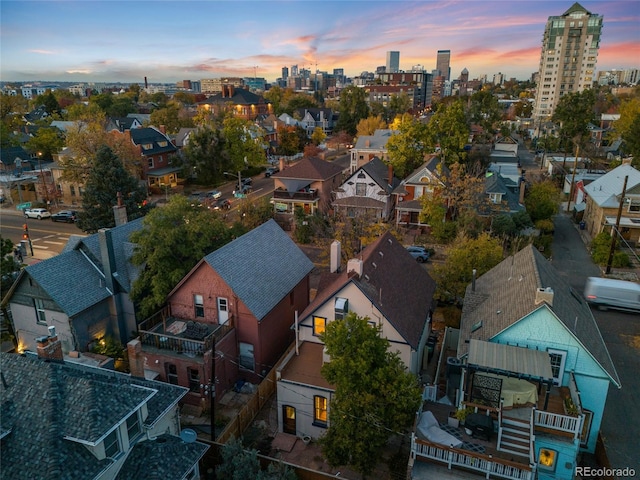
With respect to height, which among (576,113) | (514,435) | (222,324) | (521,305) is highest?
(576,113)

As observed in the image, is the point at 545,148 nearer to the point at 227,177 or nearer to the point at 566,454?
the point at 227,177

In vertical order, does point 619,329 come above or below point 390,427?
below

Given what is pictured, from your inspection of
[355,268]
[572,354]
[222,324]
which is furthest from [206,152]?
[572,354]

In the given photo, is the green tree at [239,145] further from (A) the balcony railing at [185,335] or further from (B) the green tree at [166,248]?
(A) the balcony railing at [185,335]

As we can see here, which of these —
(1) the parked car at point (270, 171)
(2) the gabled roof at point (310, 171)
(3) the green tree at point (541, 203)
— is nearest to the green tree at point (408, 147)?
(2) the gabled roof at point (310, 171)

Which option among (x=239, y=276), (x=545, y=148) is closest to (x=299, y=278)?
(x=239, y=276)

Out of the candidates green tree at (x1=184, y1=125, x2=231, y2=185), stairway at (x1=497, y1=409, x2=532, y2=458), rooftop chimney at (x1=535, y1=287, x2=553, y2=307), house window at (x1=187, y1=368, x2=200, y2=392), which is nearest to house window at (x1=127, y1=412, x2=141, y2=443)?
house window at (x1=187, y1=368, x2=200, y2=392)

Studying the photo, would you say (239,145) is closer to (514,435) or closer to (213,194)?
(213,194)
